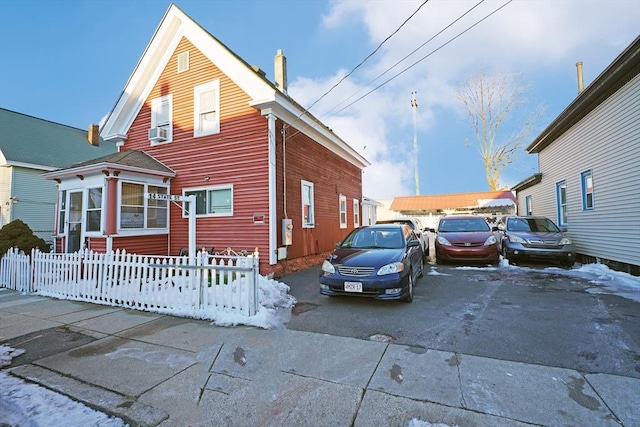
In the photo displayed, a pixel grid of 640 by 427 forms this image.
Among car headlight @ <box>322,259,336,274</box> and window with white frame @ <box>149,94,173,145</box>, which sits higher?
window with white frame @ <box>149,94,173,145</box>

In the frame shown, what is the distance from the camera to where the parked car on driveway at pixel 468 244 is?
375 inches

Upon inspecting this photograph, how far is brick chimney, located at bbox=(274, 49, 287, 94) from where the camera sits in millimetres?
12312

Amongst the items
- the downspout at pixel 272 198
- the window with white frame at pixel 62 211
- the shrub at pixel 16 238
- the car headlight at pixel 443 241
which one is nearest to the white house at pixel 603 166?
the car headlight at pixel 443 241

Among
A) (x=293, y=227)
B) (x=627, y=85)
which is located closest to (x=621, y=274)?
(x=627, y=85)

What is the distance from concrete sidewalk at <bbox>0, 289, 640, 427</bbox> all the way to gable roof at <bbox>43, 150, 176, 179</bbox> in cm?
552

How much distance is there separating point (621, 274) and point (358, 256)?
704 centimetres

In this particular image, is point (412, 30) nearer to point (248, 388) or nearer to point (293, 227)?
point (293, 227)

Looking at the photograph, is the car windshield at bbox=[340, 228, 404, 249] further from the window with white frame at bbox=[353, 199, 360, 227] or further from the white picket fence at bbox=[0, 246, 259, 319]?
the window with white frame at bbox=[353, 199, 360, 227]

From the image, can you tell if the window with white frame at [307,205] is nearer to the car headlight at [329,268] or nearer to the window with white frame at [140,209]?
the car headlight at [329,268]

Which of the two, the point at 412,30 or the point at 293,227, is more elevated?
the point at 412,30

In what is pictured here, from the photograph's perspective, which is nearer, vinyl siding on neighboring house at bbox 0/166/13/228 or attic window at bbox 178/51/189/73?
attic window at bbox 178/51/189/73

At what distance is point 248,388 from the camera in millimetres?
3135

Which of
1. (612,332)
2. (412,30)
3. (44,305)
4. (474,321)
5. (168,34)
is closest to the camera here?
(612,332)

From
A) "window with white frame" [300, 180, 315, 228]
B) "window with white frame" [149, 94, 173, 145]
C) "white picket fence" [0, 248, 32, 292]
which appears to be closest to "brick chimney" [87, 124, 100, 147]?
"window with white frame" [149, 94, 173, 145]
